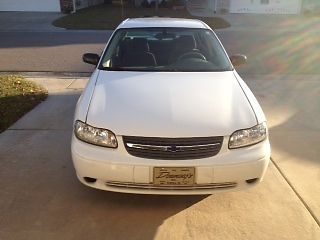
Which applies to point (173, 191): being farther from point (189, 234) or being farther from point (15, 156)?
point (15, 156)

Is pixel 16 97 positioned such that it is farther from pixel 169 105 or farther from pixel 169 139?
pixel 169 139

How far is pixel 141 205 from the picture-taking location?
133 inches

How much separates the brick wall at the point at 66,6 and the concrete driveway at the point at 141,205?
67.3ft

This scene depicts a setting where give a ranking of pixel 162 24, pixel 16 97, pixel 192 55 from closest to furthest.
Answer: pixel 192 55 < pixel 162 24 < pixel 16 97

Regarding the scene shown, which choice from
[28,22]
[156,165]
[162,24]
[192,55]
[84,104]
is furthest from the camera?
[28,22]

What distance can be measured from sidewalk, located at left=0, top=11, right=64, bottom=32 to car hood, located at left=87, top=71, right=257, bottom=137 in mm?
14168

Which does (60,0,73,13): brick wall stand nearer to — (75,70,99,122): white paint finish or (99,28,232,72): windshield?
(99,28,232,72): windshield

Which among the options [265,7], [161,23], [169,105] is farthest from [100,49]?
[265,7]

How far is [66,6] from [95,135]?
22400 millimetres

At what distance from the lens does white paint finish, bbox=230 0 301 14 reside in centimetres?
2480

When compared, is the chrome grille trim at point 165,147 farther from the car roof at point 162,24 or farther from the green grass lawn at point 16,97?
the green grass lawn at point 16,97

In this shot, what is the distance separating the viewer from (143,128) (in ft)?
9.83

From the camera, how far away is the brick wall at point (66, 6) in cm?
2350

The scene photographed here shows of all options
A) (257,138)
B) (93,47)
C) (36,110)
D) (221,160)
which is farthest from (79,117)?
(93,47)
